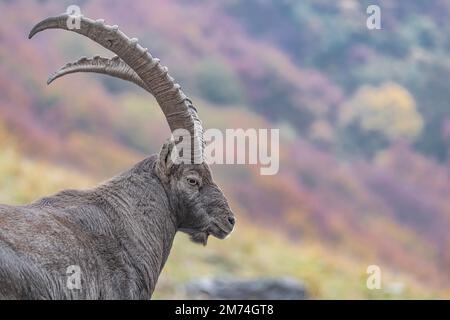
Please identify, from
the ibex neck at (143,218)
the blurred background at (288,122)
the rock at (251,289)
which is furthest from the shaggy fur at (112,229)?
the blurred background at (288,122)

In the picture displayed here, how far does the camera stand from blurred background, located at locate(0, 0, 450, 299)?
2525 cm

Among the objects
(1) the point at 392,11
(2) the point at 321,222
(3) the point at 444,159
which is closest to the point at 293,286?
(2) the point at 321,222

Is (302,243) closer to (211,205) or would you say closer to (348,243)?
(348,243)

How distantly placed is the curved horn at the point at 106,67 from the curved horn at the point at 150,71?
0.44 metres

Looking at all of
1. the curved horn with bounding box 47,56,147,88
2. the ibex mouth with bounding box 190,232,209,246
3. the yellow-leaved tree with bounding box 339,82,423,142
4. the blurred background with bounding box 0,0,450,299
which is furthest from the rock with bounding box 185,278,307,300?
the yellow-leaved tree with bounding box 339,82,423,142

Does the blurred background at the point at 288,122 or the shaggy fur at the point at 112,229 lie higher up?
the blurred background at the point at 288,122

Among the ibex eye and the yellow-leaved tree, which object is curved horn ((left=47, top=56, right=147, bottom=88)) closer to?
the ibex eye

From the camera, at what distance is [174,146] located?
329 inches

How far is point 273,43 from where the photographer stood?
4228 cm

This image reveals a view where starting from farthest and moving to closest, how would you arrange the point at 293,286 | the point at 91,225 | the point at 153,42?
the point at 153,42, the point at 293,286, the point at 91,225

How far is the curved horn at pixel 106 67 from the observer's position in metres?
8.79

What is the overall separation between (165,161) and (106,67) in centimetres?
110

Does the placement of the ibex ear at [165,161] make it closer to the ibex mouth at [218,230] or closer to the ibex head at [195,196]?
the ibex head at [195,196]

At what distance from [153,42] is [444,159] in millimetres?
12115
